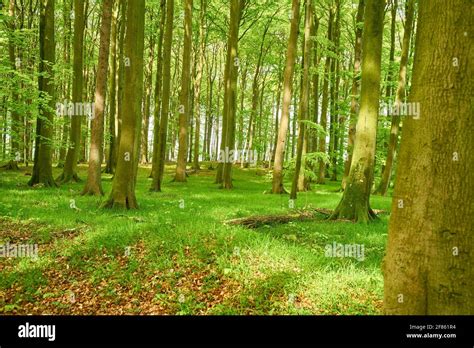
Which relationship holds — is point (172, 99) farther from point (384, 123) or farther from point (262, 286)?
point (262, 286)

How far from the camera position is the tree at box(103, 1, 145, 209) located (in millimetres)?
10688

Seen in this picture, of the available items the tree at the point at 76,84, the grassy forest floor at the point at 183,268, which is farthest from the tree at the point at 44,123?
the grassy forest floor at the point at 183,268

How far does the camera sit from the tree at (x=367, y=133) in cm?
986

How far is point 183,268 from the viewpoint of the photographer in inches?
254

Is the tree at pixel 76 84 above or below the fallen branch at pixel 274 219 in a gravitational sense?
above

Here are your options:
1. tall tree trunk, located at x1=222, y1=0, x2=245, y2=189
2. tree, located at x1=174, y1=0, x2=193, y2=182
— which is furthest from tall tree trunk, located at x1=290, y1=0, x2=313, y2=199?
tree, located at x1=174, y1=0, x2=193, y2=182

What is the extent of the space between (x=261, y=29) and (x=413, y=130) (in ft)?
97.5

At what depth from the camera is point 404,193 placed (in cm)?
353

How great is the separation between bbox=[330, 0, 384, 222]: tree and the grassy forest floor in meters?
0.79

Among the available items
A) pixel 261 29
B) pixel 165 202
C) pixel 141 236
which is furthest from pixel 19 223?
pixel 261 29

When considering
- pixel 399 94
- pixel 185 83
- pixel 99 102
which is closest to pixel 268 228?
pixel 99 102

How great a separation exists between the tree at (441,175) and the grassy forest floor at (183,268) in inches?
64.6

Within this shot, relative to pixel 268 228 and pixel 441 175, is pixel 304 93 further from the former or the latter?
pixel 441 175

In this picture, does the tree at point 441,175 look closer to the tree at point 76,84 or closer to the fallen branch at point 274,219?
the fallen branch at point 274,219
